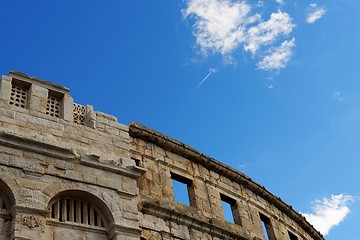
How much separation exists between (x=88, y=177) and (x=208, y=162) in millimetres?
5002

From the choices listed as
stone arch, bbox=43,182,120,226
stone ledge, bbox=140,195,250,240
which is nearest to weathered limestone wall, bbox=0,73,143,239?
stone arch, bbox=43,182,120,226

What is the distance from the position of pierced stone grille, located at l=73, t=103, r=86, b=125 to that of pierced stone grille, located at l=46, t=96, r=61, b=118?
1.23 ft

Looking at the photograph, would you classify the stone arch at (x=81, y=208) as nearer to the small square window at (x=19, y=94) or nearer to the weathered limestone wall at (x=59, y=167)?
the weathered limestone wall at (x=59, y=167)

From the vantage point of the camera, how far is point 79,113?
11188 millimetres

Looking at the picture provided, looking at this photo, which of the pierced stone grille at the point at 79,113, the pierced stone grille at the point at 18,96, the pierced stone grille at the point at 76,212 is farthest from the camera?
the pierced stone grille at the point at 79,113

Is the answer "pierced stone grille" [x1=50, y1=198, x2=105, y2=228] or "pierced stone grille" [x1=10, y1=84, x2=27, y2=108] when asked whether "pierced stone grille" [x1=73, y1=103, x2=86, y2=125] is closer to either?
"pierced stone grille" [x1=10, y1=84, x2=27, y2=108]

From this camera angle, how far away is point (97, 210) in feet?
32.6

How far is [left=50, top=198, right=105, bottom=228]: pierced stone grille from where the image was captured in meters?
9.38

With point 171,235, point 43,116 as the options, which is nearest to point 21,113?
point 43,116

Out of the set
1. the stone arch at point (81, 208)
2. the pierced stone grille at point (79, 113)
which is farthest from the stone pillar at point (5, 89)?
the stone arch at point (81, 208)

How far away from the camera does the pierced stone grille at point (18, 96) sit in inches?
407

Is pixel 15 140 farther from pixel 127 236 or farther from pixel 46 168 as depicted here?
pixel 127 236

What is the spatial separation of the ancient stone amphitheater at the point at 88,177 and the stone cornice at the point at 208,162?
0.03 metres

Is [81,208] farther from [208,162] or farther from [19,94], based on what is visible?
[208,162]
